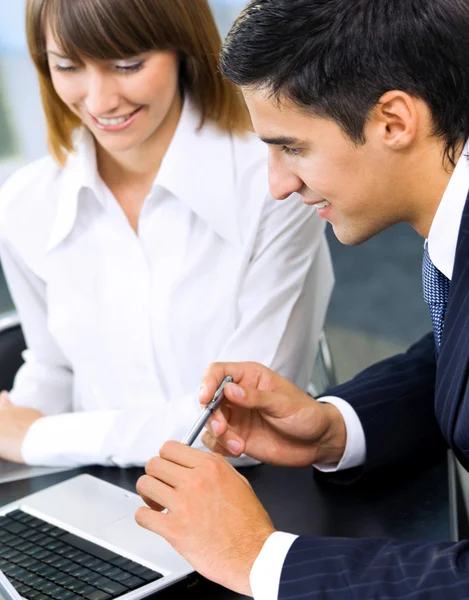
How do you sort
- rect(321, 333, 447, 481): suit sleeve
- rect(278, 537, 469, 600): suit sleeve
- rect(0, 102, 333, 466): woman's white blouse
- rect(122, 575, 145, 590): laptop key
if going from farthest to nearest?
rect(0, 102, 333, 466): woman's white blouse → rect(321, 333, 447, 481): suit sleeve → rect(122, 575, 145, 590): laptop key → rect(278, 537, 469, 600): suit sleeve

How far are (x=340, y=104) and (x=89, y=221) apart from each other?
2.48 feet

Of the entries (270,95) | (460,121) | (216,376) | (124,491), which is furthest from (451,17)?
(124,491)

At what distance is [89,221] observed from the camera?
183 cm

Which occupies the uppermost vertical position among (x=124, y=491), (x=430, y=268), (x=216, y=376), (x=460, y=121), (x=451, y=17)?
(x=451, y=17)

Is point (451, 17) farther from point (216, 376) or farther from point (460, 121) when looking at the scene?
point (216, 376)

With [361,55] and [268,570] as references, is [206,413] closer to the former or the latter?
[268,570]

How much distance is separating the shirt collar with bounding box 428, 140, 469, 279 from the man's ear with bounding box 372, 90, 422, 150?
78 mm

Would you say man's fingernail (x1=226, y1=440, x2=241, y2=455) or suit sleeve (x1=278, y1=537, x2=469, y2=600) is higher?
man's fingernail (x1=226, y1=440, x2=241, y2=455)

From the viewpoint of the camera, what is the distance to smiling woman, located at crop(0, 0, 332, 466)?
63.2 inches

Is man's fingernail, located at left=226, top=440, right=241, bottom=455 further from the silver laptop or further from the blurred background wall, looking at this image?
the blurred background wall

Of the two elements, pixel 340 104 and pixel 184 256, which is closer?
pixel 340 104

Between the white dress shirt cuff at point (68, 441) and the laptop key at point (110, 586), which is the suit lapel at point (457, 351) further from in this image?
the white dress shirt cuff at point (68, 441)

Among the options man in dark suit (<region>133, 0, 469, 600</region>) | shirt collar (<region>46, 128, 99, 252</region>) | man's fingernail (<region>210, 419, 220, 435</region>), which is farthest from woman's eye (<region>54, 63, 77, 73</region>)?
man's fingernail (<region>210, 419, 220, 435</region>)

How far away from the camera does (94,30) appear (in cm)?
157
